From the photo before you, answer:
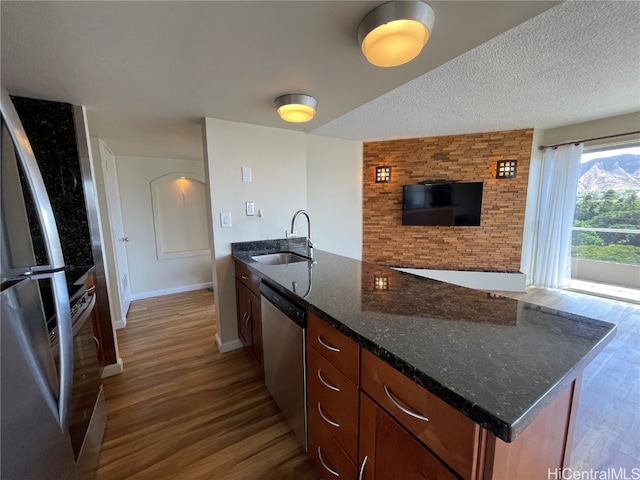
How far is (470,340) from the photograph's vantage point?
2.74 ft

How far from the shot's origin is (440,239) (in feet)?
14.5

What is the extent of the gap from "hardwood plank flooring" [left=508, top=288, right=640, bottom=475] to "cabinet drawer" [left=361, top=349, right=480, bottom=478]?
1388 mm

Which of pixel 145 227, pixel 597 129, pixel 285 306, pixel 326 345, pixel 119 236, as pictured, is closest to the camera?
pixel 326 345

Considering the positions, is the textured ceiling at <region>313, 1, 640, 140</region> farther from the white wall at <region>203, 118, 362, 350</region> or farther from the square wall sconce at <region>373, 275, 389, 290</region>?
the square wall sconce at <region>373, 275, 389, 290</region>

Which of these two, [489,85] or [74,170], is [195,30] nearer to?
[74,170]

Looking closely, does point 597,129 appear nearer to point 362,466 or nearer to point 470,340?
point 470,340

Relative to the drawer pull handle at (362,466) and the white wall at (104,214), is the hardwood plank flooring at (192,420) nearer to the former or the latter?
the drawer pull handle at (362,466)

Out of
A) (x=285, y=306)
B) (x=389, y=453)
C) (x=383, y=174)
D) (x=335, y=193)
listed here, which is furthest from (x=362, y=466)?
(x=383, y=174)

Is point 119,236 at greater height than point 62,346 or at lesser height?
greater

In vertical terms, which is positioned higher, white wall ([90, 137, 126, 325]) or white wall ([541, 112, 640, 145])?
white wall ([541, 112, 640, 145])

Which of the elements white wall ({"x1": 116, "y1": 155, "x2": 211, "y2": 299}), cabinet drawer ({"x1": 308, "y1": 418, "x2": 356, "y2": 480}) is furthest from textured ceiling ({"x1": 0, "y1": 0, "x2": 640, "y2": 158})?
cabinet drawer ({"x1": 308, "y1": 418, "x2": 356, "y2": 480})

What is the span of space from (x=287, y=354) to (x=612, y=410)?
218 cm

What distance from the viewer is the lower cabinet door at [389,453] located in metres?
0.71

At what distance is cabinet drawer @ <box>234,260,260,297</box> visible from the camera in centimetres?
190
